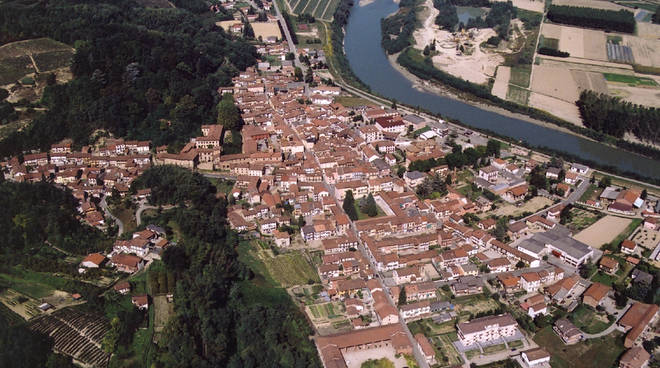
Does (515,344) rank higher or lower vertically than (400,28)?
lower

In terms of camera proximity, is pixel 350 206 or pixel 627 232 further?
pixel 350 206

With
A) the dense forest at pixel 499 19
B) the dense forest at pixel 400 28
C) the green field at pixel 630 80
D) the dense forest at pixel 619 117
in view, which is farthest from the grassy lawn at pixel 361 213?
the dense forest at pixel 499 19

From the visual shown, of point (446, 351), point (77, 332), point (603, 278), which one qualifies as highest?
point (603, 278)

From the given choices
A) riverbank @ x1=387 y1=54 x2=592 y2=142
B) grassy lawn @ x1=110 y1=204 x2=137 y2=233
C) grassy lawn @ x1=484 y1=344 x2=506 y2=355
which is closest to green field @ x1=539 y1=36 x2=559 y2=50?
riverbank @ x1=387 y1=54 x2=592 y2=142

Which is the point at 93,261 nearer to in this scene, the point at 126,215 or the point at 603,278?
the point at 126,215

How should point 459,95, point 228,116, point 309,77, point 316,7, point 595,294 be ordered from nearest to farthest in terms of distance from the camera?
1. point 595,294
2. point 228,116
3. point 309,77
4. point 459,95
5. point 316,7

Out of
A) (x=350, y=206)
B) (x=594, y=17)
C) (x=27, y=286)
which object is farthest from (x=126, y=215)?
(x=594, y=17)

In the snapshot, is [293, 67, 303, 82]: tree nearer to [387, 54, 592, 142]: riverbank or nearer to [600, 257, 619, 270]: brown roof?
[387, 54, 592, 142]: riverbank
